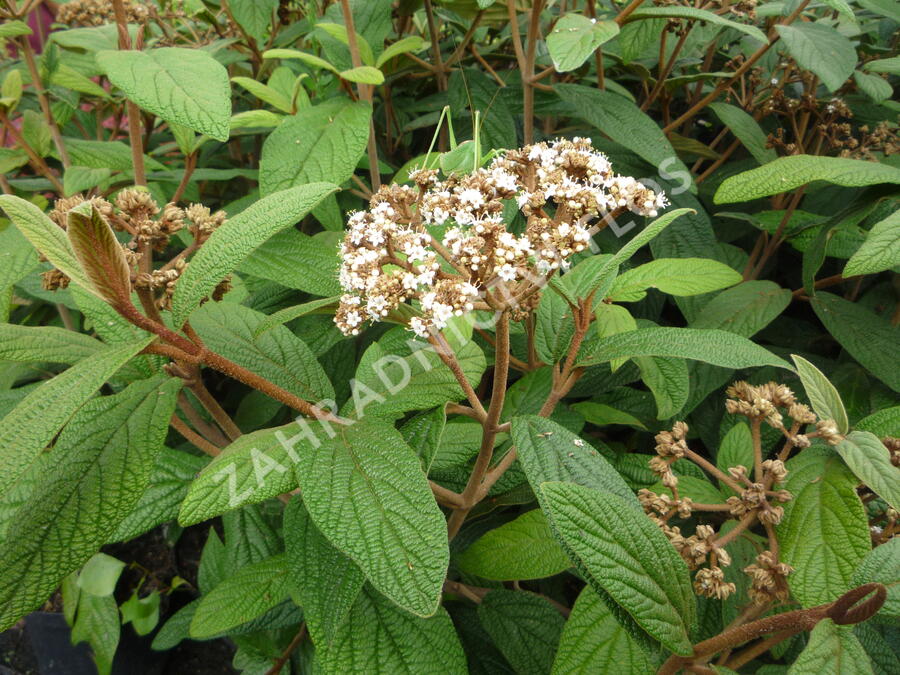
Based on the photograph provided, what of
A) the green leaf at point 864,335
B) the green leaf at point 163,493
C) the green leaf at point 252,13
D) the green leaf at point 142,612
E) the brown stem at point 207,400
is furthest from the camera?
the green leaf at point 142,612

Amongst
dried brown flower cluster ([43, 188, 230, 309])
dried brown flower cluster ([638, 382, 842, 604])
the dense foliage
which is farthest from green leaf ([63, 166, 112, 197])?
dried brown flower cluster ([638, 382, 842, 604])

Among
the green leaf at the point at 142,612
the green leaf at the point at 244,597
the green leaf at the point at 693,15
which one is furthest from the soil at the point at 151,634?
the green leaf at the point at 693,15

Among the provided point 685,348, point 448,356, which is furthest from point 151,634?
point 685,348

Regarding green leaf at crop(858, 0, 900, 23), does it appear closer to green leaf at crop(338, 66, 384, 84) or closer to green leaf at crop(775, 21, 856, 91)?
green leaf at crop(775, 21, 856, 91)

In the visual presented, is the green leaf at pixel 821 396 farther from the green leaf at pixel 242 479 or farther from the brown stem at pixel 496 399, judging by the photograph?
the green leaf at pixel 242 479

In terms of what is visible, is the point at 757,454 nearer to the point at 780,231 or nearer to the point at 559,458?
the point at 559,458

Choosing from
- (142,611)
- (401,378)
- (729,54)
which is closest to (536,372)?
(401,378)

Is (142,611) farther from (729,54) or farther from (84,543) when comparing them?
(729,54)
